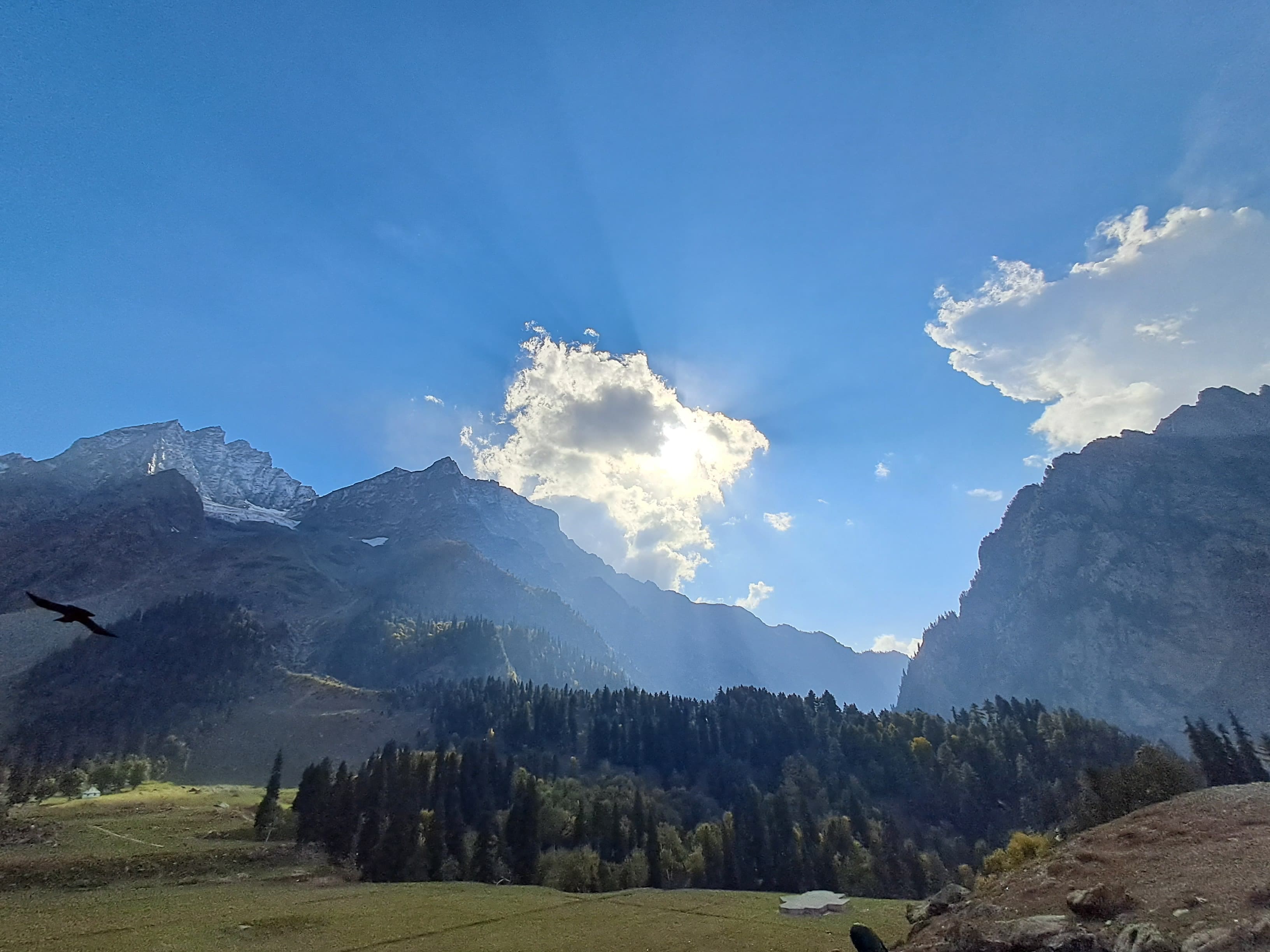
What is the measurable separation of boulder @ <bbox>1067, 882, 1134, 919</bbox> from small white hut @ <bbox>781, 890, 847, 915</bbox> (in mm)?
27983

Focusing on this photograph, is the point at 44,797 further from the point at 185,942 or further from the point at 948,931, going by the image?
the point at 948,931

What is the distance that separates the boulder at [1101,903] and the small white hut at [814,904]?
2798 centimetres

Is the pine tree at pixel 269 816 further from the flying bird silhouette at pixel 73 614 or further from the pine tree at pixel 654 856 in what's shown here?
the flying bird silhouette at pixel 73 614

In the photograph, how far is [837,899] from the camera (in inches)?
2468

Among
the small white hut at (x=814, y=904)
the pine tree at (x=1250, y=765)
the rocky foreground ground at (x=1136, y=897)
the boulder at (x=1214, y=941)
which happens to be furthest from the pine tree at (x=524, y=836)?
the pine tree at (x=1250, y=765)

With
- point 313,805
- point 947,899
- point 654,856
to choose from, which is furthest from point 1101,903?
point 313,805

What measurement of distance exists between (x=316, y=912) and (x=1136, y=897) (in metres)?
62.0

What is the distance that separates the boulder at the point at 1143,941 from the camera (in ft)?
95.7

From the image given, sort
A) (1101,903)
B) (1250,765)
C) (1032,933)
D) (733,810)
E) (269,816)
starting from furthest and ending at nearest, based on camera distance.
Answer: (733,810) → (1250,765) → (269,816) → (1101,903) → (1032,933)

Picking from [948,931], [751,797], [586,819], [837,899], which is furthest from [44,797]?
[948,931]

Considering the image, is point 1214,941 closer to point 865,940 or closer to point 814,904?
point 865,940

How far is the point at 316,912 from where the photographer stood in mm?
56531

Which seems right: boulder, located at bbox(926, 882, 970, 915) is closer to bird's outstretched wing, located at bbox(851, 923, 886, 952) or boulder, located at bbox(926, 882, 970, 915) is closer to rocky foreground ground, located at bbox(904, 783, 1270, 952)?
rocky foreground ground, located at bbox(904, 783, 1270, 952)

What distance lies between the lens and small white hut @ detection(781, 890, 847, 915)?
59375mm
